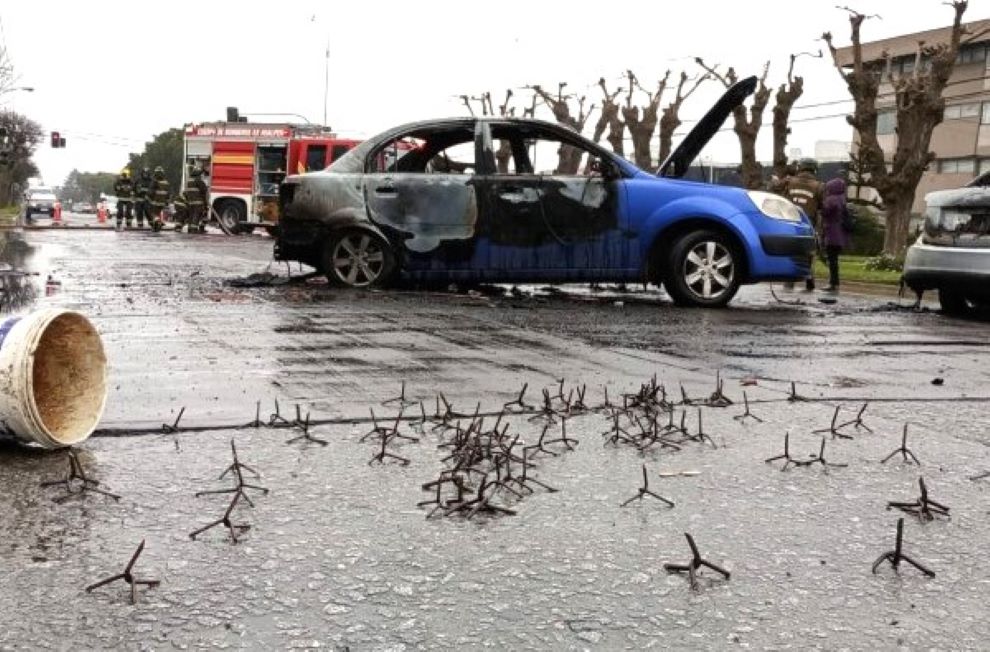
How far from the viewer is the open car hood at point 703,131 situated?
10.1 metres

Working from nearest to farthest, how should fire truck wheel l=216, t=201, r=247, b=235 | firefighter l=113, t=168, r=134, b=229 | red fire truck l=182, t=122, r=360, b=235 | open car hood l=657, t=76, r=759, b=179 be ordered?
open car hood l=657, t=76, r=759, b=179
red fire truck l=182, t=122, r=360, b=235
fire truck wheel l=216, t=201, r=247, b=235
firefighter l=113, t=168, r=134, b=229

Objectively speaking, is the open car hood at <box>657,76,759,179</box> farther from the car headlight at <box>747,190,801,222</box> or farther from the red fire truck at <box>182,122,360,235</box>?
the red fire truck at <box>182,122,360,235</box>

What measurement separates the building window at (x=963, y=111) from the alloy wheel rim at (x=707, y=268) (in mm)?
49630

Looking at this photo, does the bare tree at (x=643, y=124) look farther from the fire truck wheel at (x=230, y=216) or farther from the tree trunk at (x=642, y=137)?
the fire truck wheel at (x=230, y=216)

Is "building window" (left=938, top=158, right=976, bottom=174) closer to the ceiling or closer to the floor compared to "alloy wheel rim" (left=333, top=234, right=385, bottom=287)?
closer to the ceiling

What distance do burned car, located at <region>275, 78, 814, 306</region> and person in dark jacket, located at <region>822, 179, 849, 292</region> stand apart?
4765 millimetres

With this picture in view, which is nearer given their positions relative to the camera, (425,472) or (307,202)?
(425,472)

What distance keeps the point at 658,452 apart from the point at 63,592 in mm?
2174

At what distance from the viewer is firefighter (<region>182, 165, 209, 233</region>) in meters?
27.5

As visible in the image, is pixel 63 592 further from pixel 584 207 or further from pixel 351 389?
pixel 584 207

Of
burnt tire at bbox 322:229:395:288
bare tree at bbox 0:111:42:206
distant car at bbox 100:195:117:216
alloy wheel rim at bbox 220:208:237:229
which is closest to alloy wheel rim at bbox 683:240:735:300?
burnt tire at bbox 322:229:395:288

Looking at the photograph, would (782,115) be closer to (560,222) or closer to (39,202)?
(560,222)

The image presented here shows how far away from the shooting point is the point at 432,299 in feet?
30.3

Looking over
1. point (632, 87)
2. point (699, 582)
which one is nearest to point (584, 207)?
point (699, 582)
